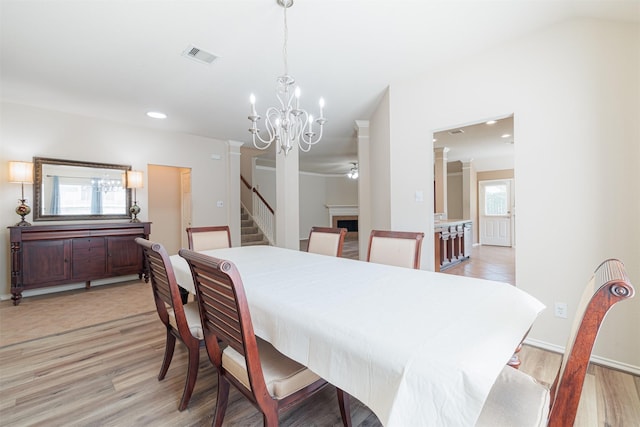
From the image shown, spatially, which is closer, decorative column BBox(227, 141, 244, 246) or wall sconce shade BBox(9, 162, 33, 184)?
wall sconce shade BBox(9, 162, 33, 184)

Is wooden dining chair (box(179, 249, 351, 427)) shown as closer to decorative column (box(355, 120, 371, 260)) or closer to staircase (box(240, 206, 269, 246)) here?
decorative column (box(355, 120, 371, 260))

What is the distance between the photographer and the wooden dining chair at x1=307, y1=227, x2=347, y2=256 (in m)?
2.52

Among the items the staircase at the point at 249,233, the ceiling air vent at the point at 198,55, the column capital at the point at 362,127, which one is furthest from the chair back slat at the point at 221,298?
the staircase at the point at 249,233

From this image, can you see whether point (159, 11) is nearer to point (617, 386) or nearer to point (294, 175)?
point (294, 175)

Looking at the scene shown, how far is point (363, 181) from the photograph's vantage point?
4371 mm

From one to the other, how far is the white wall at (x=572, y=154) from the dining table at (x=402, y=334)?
1.23 meters

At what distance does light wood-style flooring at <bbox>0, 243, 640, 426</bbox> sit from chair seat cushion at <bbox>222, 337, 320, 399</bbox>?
19.4 inches

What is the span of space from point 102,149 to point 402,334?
500 cm

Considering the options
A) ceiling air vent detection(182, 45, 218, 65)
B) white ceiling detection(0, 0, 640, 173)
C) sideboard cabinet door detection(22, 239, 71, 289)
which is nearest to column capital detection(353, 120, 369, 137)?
white ceiling detection(0, 0, 640, 173)

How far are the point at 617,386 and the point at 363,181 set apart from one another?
3.30m

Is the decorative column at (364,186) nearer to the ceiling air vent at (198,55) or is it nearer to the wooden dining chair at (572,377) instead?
the ceiling air vent at (198,55)

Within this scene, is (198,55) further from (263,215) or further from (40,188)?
(263,215)

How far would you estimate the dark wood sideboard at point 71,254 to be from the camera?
3.32 meters

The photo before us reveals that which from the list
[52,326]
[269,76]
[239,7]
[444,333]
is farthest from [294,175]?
[444,333]
